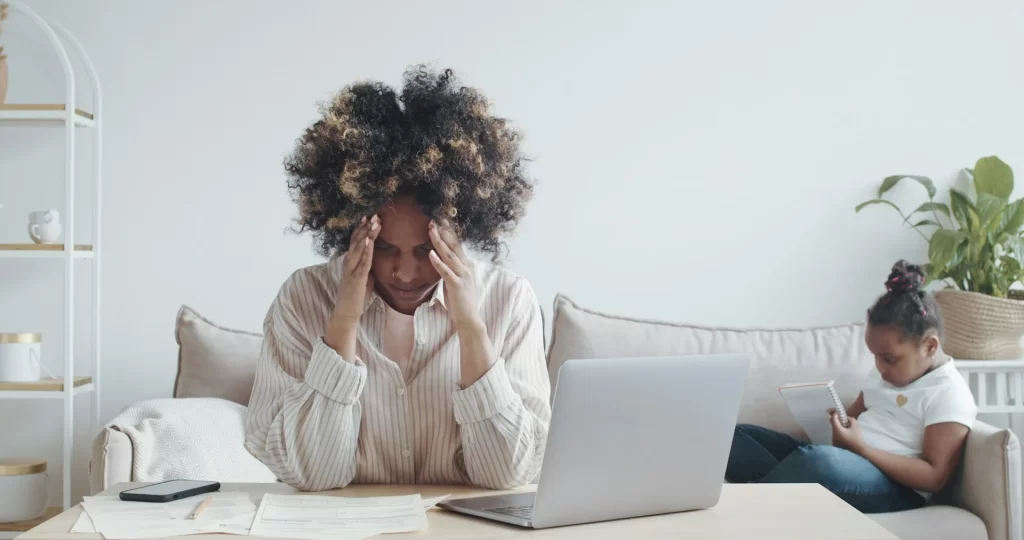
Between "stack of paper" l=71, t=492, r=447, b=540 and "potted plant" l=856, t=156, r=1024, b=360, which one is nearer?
"stack of paper" l=71, t=492, r=447, b=540

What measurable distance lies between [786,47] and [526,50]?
80 cm

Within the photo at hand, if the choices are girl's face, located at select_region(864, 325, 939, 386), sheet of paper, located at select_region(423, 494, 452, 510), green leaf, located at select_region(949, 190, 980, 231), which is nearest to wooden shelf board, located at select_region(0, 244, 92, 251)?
sheet of paper, located at select_region(423, 494, 452, 510)

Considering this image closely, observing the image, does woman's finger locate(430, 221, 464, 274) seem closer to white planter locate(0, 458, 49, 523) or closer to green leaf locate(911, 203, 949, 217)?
white planter locate(0, 458, 49, 523)

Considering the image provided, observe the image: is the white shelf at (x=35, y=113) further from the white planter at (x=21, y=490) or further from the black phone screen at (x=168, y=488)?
the black phone screen at (x=168, y=488)

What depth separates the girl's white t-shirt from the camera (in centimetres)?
216

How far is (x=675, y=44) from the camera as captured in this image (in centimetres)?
291

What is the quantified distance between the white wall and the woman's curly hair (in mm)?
1483

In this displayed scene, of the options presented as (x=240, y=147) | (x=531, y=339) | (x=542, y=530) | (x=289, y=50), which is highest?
(x=289, y=50)

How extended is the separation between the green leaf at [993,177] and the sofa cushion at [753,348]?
0.61 m

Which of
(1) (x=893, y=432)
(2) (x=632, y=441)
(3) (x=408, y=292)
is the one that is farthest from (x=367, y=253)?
(1) (x=893, y=432)

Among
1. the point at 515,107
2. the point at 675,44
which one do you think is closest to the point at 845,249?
the point at 675,44

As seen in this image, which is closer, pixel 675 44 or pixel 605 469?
pixel 605 469

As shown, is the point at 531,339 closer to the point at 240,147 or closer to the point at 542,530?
the point at 542,530

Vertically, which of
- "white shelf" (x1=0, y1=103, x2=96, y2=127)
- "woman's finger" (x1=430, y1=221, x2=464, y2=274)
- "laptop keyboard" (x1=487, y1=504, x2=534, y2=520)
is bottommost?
"laptop keyboard" (x1=487, y1=504, x2=534, y2=520)
